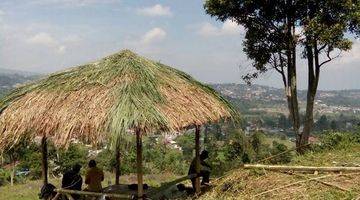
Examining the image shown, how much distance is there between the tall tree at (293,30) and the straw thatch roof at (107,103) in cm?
427

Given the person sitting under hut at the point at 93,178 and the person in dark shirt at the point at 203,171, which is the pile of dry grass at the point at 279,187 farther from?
the person sitting under hut at the point at 93,178

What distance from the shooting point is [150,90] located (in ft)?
30.1

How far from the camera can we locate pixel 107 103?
8773 millimetres

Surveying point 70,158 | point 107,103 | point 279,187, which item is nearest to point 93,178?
point 107,103

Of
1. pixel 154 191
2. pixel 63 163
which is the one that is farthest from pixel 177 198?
pixel 63 163

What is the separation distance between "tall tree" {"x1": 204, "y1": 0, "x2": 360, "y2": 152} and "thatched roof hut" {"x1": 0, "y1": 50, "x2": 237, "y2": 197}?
419 centimetres

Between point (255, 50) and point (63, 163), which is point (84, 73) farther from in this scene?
point (63, 163)

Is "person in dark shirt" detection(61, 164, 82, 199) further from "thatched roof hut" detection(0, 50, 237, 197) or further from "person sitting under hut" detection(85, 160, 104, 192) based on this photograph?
"thatched roof hut" detection(0, 50, 237, 197)

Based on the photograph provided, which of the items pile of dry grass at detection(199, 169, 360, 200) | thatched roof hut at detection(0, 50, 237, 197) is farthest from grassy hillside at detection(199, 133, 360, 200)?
thatched roof hut at detection(0, 50, 237, 197)

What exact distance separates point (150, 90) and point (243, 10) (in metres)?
6.38

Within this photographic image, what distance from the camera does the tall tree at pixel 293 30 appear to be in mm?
13375

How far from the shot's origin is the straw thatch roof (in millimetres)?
8414

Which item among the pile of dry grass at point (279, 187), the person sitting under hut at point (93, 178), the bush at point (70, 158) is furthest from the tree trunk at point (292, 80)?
the bush at point (70, 158)

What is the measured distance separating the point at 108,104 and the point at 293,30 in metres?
7.38
